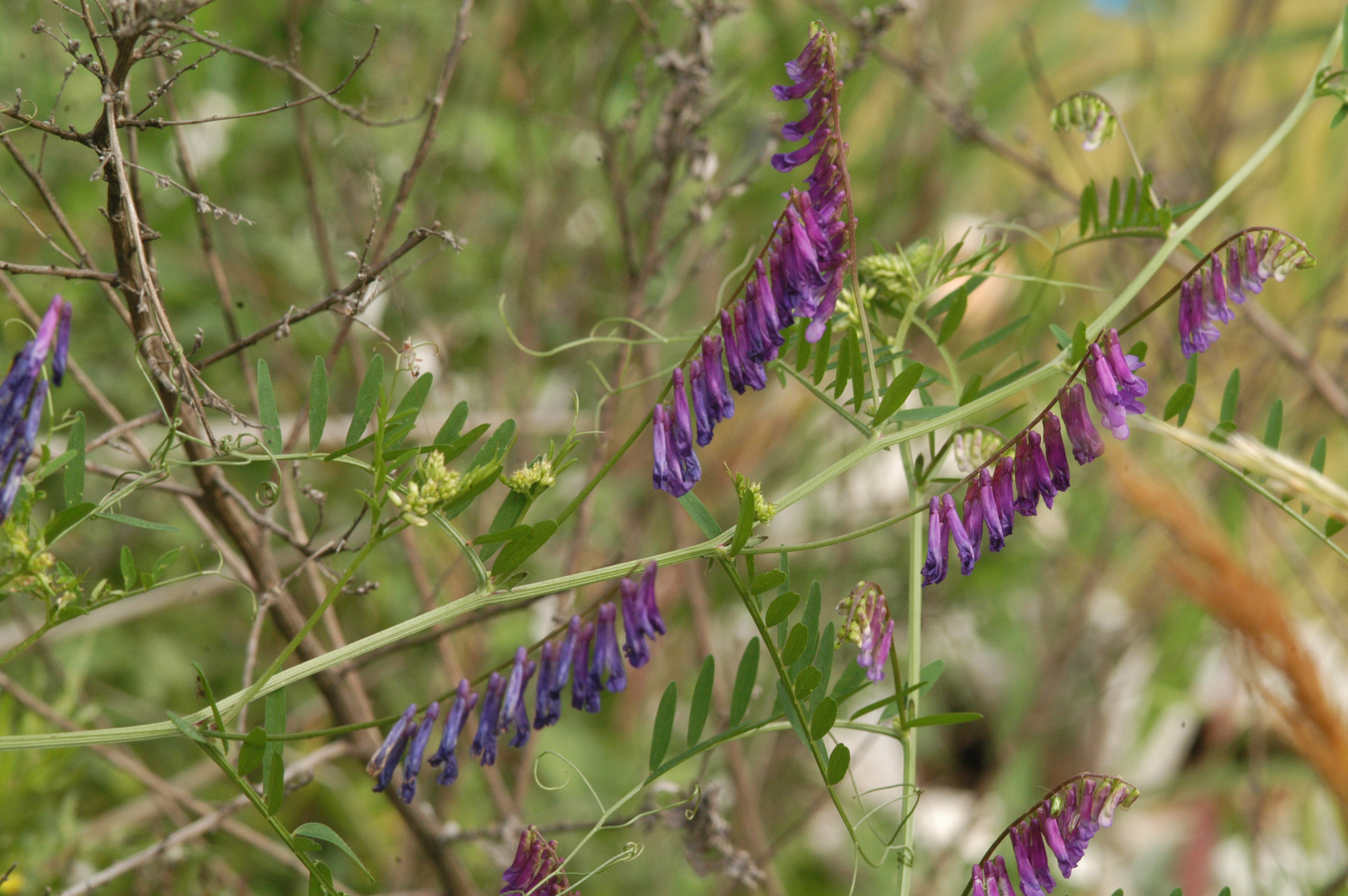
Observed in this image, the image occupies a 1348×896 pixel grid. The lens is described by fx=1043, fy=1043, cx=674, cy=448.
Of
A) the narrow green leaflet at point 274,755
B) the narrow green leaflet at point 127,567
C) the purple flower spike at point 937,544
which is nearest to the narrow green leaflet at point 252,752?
the narrow green leaflet at point 274,755

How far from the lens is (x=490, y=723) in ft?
1.80

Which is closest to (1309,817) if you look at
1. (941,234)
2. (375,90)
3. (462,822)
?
(462,822)

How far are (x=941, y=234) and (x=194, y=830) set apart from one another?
0.72 meters

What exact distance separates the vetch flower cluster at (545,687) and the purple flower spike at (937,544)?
15 centimetres

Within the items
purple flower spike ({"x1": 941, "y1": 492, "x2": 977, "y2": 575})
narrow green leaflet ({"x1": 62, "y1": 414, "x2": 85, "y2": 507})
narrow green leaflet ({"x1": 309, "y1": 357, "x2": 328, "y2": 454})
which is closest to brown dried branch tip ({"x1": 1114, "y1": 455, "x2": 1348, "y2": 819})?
purple flower spike ({"x1": 941, "y1": 492, "x2": 977, "y2": 575})

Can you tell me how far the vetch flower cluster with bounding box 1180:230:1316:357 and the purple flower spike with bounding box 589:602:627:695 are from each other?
360 millimetres

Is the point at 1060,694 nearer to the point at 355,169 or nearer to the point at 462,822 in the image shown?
the point at 462,822

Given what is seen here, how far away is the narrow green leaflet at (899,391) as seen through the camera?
545mm

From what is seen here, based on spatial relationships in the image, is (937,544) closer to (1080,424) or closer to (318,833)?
(1080,424)

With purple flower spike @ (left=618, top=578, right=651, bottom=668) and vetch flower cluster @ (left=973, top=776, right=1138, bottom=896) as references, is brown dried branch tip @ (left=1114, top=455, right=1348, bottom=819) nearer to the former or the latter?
vetch flower cluster @ (left=973, top=776, right=1138, bottom=896)

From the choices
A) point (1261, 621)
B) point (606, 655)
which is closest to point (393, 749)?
A: point (606, 655)

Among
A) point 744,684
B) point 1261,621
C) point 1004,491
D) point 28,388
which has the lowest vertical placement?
point 1261,621

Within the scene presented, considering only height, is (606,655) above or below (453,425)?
below

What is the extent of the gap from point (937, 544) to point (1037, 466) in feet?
0.22
